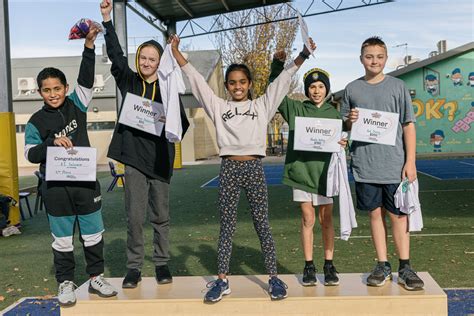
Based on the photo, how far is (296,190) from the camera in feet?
14.8

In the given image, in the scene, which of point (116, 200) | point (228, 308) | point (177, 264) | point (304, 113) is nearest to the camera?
point (228, 308)

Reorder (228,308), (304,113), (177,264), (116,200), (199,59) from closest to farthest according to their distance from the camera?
(228,308)
(304,113)
(177,264)
(116,200)
(199,59)

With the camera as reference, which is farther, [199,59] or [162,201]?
[199,59]

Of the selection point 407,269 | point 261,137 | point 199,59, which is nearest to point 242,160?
point 261,137

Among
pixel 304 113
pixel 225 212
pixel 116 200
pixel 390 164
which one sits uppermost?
pixel 304 113

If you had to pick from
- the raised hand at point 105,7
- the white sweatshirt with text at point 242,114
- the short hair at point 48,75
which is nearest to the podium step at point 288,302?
the white sweatshirt with text at point 242,114

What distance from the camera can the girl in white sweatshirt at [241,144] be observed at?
4.20 metres

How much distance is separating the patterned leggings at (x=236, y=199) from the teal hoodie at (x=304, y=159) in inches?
14.4

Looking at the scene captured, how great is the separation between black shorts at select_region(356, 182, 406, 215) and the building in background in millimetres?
27755

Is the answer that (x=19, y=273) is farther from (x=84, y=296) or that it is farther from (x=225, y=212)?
(x=225, y=212)

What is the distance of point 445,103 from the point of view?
27.8 metres

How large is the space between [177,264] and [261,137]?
2.86 meters

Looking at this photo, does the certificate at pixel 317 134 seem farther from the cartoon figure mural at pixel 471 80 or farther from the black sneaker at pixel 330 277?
the cartoon figure mural at pixel 471 80

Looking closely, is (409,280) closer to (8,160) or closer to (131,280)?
(131,280)
